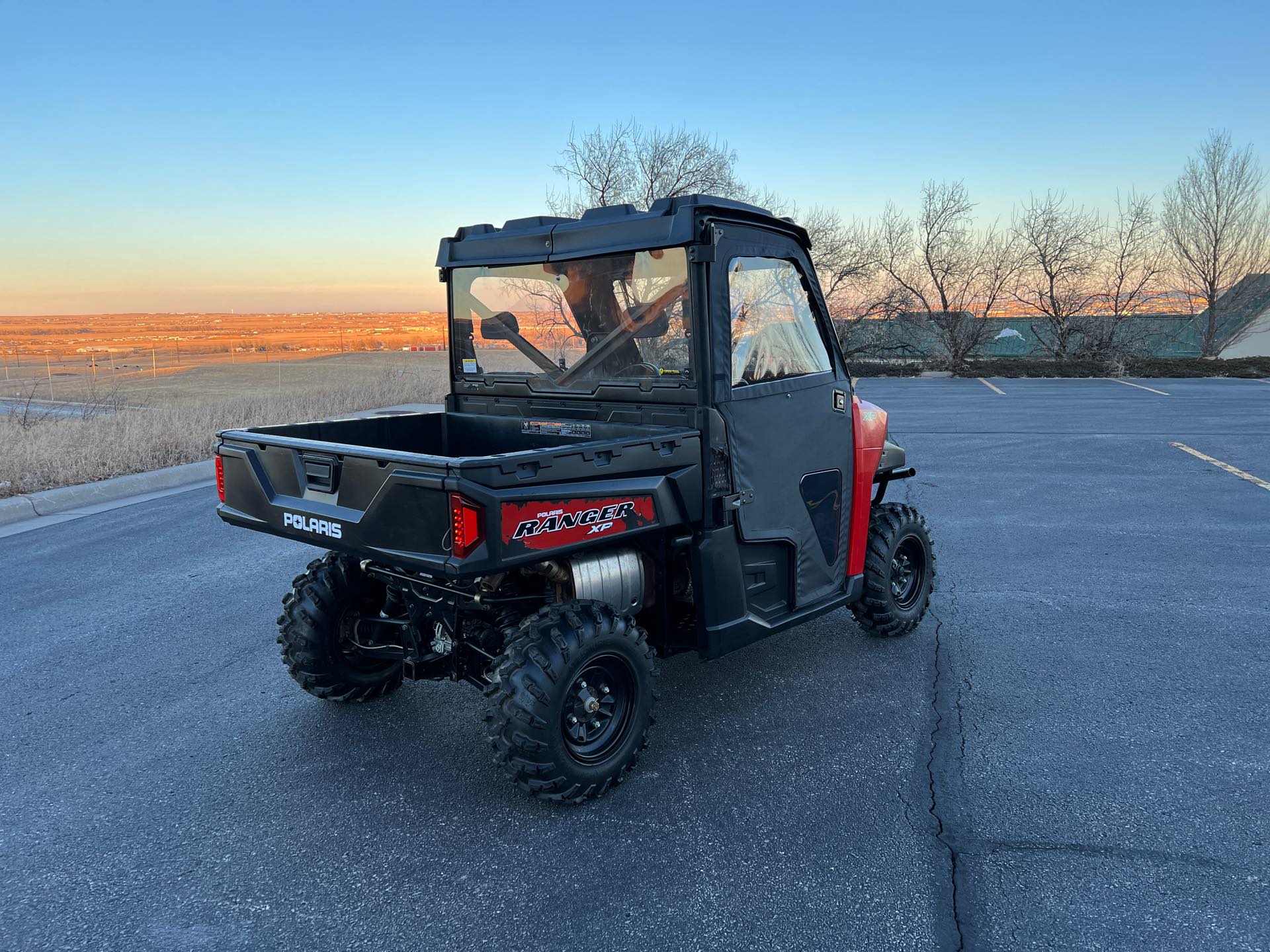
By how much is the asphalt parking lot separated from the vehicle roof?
2115 millimetres

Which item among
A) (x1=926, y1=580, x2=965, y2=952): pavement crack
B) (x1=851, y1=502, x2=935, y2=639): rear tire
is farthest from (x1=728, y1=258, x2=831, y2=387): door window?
(x1=926, y1=580, x2=965, y2=952): pavement crack

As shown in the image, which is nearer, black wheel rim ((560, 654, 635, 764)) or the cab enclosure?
the cab enclosure

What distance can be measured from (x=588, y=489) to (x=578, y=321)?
1211 millimetres

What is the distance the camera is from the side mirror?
15.0ft

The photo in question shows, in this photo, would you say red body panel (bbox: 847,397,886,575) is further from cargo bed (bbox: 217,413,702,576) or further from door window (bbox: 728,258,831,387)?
cargo bed (bbox: 217,413,702,576)

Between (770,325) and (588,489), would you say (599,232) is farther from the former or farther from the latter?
(588,489)

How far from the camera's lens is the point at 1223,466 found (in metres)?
11.0

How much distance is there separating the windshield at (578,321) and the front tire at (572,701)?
3.77 ft

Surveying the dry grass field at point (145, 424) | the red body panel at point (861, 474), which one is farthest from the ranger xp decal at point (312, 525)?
the dry grass field at point (145, 424)

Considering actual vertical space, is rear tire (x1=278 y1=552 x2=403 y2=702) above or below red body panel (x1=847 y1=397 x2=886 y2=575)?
below

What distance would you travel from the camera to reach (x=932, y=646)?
511 cm

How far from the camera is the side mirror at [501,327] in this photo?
15.0 ft

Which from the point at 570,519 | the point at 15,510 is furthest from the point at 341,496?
the point at 15,510

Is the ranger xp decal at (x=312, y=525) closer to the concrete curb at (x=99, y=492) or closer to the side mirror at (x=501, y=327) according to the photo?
the side mirror at (x=501, y=327)
